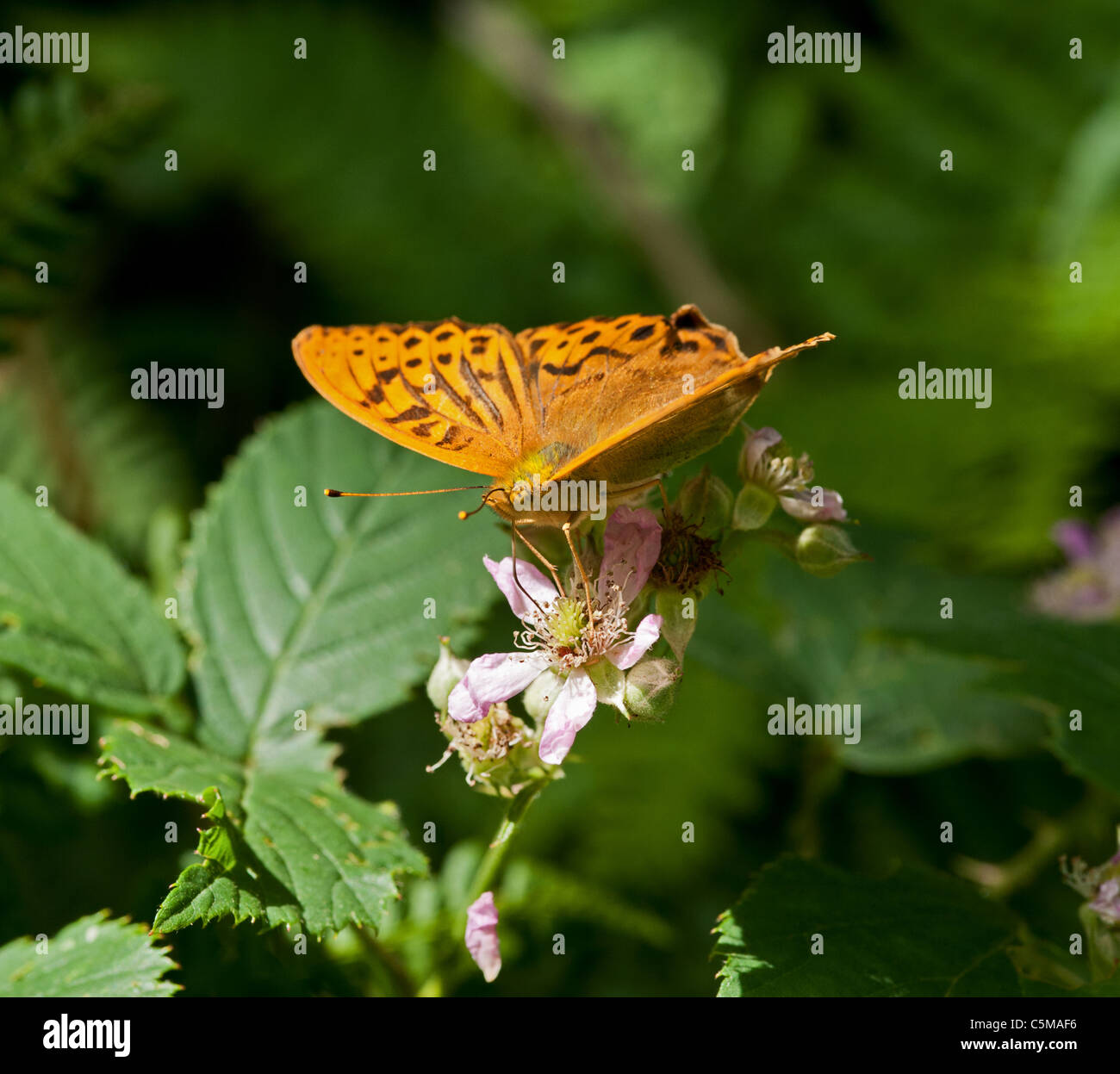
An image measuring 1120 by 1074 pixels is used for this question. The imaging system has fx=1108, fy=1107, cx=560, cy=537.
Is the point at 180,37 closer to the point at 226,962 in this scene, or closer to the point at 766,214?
the point at 766,214

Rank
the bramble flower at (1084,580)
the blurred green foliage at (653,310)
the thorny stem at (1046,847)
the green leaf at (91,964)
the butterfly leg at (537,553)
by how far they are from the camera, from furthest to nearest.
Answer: the bramble flower at (1084,580)
the blurred green foliage at (653,310)
the thorny stem at (1046,847)
the butterfly leg at (537,553)
the green leaf at (91,964)

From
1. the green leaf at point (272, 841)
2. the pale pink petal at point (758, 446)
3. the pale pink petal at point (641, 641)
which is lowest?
the green leaf at point (272, 841)

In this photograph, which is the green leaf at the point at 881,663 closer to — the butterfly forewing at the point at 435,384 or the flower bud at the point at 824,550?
the flower bud at the point at 824,550

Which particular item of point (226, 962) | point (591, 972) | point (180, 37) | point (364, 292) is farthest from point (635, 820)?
point (180, 37)

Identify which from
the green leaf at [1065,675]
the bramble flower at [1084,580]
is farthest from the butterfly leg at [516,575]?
the bramble flower at [1084,580]

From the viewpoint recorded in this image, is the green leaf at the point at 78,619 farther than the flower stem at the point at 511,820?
Yes

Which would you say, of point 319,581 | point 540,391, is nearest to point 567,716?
point 540,391

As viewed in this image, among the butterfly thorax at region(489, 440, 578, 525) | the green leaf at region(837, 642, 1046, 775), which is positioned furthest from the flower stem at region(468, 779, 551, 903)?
the green leaf at region(837, 642, 1046, 775)

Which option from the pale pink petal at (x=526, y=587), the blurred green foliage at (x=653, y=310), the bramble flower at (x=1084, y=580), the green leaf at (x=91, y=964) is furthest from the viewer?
the bramble flower at (x=1084, y=580)
